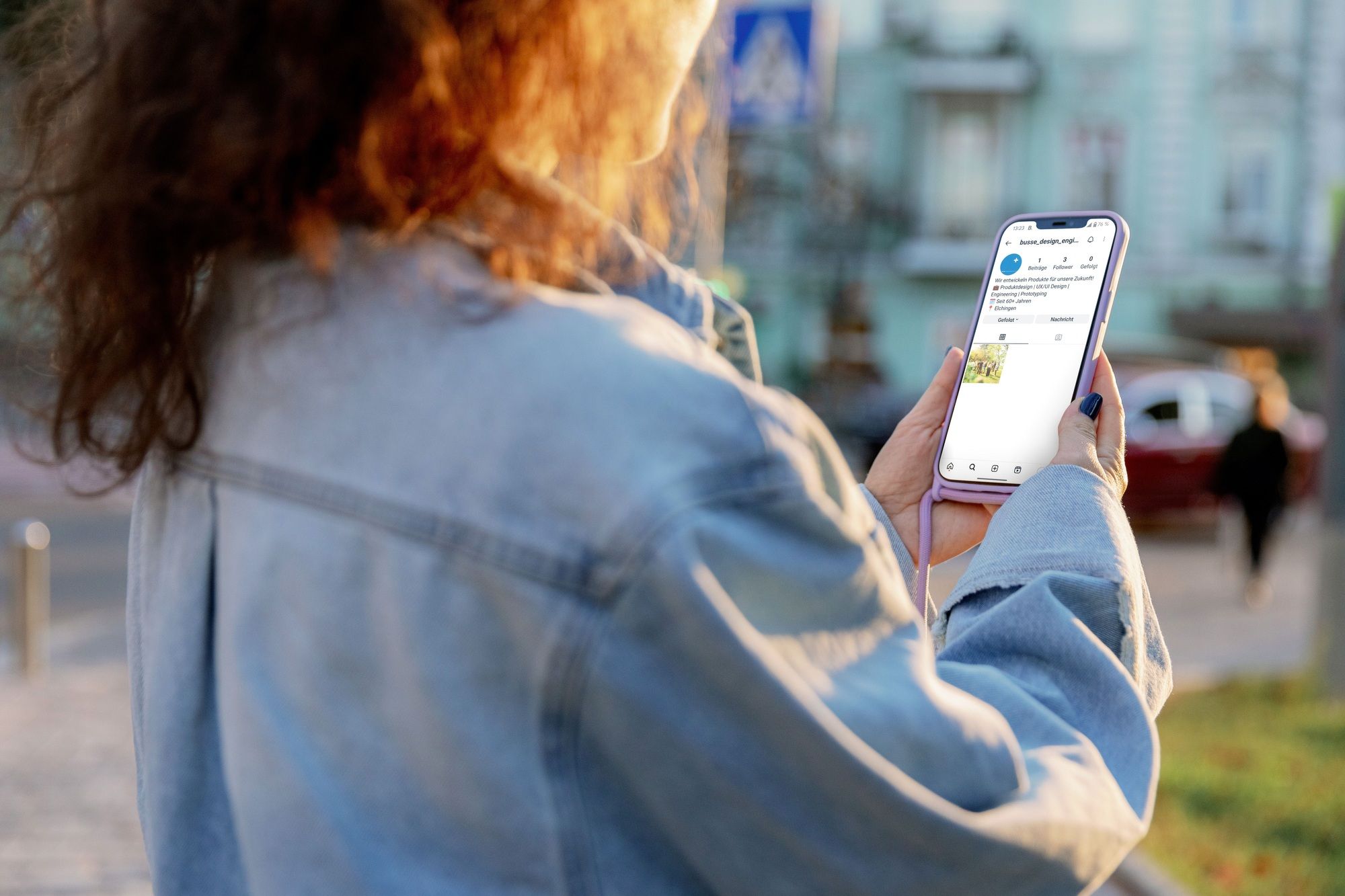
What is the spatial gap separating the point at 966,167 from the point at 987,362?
1048 inches

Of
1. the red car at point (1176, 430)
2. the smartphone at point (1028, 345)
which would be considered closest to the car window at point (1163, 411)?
the red car at point (1176, 430)

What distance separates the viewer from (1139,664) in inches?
45.8

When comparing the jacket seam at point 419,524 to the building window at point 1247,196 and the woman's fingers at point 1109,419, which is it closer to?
the woman's fingers at point 1109,419

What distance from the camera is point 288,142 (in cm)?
93

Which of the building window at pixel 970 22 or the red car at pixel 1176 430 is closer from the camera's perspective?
the red car at pixel 1176 430

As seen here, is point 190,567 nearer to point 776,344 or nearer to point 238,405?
point 238,405

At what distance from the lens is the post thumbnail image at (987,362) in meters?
1.70

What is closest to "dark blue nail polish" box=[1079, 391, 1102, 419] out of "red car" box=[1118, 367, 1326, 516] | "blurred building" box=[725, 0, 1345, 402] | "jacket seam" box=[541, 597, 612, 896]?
"jacket seam" box=[541, 597, 612, 896]

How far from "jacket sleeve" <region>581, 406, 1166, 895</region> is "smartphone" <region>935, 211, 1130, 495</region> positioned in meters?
0.56

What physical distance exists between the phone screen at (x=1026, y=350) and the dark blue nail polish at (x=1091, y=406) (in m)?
0.12

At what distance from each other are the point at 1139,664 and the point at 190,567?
754 mm

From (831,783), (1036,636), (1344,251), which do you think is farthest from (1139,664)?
(1344,251)

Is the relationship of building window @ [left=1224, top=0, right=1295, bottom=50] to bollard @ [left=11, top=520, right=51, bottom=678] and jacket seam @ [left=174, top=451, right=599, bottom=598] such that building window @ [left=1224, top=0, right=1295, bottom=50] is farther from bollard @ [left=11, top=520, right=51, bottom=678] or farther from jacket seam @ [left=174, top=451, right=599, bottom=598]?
jacket seam @ [left=174, top=451, right=599, bottom=598]

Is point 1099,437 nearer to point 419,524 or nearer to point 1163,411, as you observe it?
point 419,524
